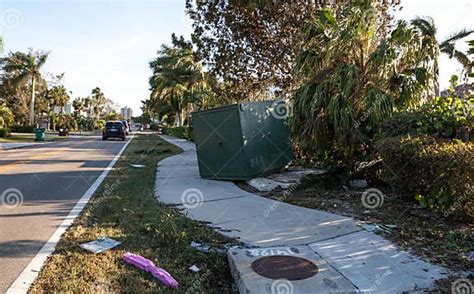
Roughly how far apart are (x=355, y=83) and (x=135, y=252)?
4999 mm

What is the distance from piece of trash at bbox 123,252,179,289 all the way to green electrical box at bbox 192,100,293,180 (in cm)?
493

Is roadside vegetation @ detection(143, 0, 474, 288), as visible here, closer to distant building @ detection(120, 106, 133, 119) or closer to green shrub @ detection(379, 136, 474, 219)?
green shrub @ detection(379, 136, 474, 219)

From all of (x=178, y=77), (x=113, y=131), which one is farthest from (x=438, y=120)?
(x=178, y=77)

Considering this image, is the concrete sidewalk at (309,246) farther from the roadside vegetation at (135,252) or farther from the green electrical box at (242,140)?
the green electrical box at (242,140)

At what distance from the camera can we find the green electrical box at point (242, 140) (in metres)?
8.93

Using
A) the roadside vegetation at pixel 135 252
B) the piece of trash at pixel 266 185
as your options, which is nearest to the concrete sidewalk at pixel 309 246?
the roadside vegetation at pixel 135 252

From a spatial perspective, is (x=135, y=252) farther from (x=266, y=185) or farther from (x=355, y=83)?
(x=355, y=83)

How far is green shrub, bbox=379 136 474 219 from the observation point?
15.9ft

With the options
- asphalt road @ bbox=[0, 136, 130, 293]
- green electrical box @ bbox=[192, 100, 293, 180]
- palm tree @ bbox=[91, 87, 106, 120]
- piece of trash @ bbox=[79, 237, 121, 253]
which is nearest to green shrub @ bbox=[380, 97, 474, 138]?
green electrical box @ bbox=[192, 100, 293, 180]

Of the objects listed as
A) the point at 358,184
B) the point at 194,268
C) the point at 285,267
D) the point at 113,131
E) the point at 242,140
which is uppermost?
the point at 242,140

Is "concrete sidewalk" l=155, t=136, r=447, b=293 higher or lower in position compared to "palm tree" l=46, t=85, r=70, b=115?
lower

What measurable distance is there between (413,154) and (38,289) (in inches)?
191

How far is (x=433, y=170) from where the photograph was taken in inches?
201

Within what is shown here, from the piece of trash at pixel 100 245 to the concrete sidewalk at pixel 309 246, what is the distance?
1437mm
